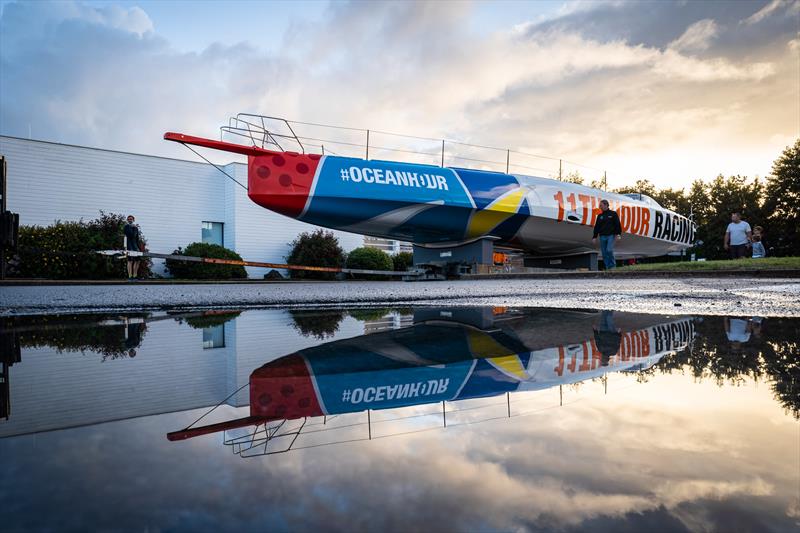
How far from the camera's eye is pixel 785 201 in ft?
112

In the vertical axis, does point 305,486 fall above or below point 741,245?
below

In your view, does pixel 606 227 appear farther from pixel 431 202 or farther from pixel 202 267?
pixel 202 267

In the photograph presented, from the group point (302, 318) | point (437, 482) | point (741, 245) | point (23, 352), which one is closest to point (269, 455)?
point (437, 482)

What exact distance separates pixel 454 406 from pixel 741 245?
14125mm

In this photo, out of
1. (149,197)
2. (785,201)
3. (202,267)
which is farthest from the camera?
(785,201)

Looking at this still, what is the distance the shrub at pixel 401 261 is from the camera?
24156 mm

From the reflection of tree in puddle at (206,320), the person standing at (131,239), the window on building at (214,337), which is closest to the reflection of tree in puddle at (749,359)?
the window on building at (214,337)

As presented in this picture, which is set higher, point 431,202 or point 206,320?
point 431,202

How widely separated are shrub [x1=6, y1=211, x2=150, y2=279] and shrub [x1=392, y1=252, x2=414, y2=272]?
12339mm

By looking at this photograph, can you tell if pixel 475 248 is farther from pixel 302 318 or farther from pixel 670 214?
pixel 302 318

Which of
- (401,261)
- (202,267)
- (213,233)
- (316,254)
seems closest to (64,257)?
(202,267)

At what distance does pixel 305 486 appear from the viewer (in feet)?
1.95

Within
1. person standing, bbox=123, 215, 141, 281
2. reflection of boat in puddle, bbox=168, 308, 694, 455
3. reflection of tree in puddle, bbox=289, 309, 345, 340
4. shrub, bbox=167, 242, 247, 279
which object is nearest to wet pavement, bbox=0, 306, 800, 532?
reflection of boat in puddle, bbox=168, 308, 694, 455

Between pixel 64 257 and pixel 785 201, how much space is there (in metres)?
42.1
